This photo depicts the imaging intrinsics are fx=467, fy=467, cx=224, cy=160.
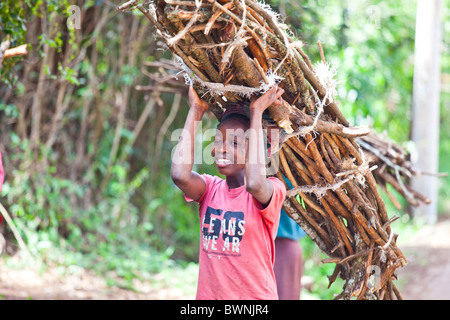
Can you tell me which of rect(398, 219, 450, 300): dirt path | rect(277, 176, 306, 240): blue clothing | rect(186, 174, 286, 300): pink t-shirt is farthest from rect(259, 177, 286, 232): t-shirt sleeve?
rect(398, 219, 450, 300): dirt path

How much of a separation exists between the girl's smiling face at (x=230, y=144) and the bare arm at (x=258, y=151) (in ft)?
0.36

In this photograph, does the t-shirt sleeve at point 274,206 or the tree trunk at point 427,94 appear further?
the tree trunk at point 427,94

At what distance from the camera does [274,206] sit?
194 cm

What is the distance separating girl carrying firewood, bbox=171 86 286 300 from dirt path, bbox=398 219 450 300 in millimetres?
3299

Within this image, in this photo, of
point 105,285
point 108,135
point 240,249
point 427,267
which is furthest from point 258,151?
point 427,267

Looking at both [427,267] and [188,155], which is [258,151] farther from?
[427,267]

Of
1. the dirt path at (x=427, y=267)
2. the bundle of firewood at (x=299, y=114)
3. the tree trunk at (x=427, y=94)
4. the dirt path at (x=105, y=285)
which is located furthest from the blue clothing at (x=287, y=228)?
the tree trunk at (x=427, y=94)

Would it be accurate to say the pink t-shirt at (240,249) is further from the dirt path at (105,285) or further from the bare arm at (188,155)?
the dirt path at (105,285)

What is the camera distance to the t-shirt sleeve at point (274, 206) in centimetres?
192

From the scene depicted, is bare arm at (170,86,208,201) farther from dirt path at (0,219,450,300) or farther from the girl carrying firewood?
dirt path at (0,219,450,300)

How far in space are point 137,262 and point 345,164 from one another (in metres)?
3.00

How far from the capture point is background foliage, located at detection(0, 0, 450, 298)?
4.28 meters

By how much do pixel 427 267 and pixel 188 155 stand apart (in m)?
4.84

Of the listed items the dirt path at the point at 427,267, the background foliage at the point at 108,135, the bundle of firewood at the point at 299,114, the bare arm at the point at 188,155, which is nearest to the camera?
the bundle of firewood at the point at 299,114
